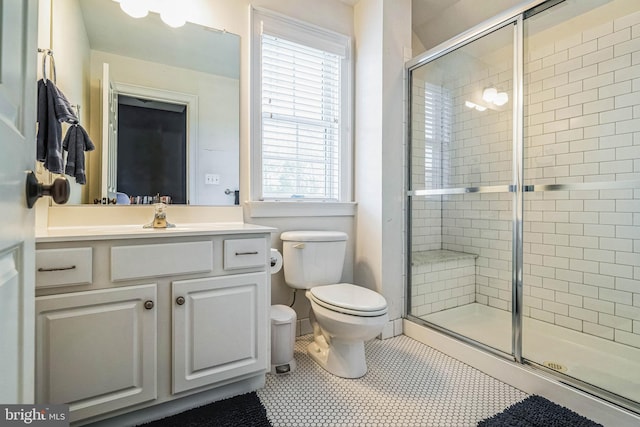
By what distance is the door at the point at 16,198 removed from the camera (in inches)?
18.6

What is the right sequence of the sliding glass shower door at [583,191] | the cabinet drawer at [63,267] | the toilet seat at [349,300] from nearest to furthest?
the cabinet drawer at [63,267], the toilet seat at [349,300], the sliding glass shower door at [583,191]

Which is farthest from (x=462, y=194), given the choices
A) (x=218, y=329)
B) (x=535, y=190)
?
(x=218, y=329)

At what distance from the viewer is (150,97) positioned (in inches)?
69.3

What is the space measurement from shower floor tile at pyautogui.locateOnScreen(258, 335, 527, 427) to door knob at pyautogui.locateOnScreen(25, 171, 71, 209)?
123 centimetres

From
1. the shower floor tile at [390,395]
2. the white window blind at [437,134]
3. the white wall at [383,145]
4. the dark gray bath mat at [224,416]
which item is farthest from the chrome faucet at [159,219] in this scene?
the white window blind at [437,134]

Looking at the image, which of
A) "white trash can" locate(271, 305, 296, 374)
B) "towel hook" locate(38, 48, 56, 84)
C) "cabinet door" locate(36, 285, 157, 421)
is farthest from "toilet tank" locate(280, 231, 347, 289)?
"towel hook" locate(38, 48, 56, 84)

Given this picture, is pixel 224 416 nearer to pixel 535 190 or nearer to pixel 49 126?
pixel 49 126

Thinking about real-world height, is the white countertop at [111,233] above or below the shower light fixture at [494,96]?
below

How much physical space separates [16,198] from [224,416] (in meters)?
1.24

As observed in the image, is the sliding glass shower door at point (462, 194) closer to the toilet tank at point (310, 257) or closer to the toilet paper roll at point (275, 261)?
the toilet tank at point (310, 257)

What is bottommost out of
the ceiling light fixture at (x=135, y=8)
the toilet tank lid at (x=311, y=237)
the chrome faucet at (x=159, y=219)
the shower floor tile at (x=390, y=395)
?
the shower floor tile at (x=390, y=395)

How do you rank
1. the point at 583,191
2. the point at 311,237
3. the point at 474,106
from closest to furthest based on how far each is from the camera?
1. the point at 311,237
2. the point at 583,191
3. the point at 474,106

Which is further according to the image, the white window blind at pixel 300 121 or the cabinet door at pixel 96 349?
the white window blind at pixel 300 121

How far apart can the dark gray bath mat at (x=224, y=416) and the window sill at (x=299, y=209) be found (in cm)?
104
